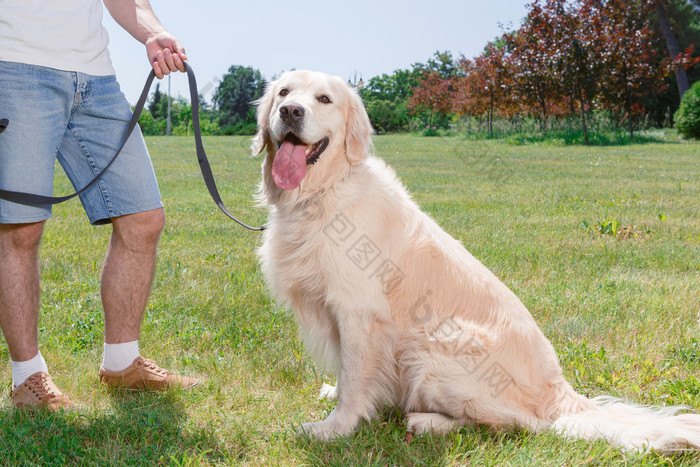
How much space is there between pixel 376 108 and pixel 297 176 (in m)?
30.2

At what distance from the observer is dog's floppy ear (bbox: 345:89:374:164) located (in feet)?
8.86

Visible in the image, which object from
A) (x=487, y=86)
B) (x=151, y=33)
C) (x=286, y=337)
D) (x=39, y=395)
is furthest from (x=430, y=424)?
(x=487, y=86)

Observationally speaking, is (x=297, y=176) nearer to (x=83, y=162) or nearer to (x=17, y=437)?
(x=83, y=162)

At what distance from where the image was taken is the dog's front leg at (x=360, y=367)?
238 centimetres

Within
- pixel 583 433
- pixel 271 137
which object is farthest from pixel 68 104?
pixel 583 433

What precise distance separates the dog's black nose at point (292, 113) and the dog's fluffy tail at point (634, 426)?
1.73 meters

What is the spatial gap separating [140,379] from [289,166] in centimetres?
126

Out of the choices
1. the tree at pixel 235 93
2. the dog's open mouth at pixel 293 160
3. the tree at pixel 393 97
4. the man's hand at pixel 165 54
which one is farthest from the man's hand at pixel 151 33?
the tree at pixel 393 97

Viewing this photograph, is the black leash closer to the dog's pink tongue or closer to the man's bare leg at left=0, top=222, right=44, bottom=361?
the man's bare leg at left=0, top=222, right=44, bottom=361

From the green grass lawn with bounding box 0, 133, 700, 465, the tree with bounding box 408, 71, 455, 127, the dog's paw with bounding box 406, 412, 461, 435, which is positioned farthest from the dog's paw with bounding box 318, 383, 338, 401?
the tree with bounding box 408, 71, 455, 127

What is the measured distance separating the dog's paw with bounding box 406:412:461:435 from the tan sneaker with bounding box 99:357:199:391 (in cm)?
109

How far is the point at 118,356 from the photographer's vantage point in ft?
8.80

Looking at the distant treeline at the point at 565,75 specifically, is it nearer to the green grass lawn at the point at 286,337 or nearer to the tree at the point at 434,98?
the tree at the point at 434,98

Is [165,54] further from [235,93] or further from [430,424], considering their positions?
[235,93]
